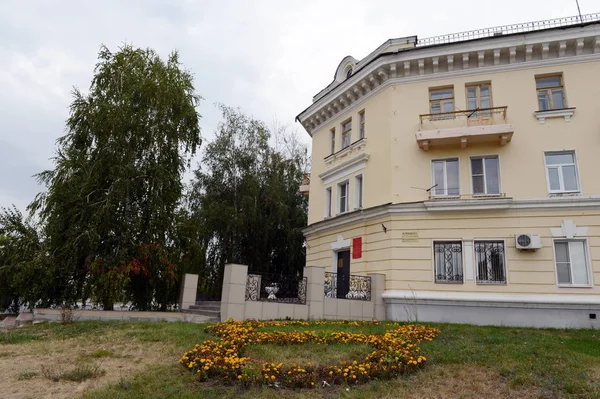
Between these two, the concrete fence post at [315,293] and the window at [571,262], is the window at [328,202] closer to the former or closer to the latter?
the concrete fence post at [315,293]

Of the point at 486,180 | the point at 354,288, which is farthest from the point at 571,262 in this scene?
the point at 354,288

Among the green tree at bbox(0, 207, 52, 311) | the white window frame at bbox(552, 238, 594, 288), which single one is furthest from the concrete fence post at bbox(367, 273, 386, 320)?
the green tree at bbox(0, 207, 52, 311)

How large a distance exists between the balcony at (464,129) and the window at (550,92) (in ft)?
5.07

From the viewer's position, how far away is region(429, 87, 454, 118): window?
55.4 ft

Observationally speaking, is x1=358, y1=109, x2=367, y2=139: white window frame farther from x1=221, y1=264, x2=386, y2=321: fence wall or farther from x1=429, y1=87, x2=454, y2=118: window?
x1=221, y1=264, x2=386, y2=321: fence wall

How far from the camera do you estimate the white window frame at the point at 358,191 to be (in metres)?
18.4

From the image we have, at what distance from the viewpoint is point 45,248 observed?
50.3ft

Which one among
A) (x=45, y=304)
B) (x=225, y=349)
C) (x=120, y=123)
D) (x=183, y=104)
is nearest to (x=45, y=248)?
(x=45, y=304)

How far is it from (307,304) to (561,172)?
10204mm

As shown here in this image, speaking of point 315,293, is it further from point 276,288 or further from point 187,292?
point 187,292

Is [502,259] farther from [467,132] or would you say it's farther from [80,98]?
Answer: [80,98]

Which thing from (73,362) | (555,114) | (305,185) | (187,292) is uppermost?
(555,114)

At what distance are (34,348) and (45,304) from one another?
8.17 meters

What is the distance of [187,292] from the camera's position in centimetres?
1686
